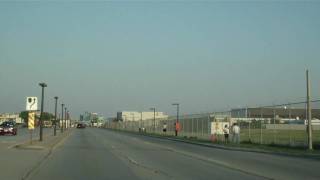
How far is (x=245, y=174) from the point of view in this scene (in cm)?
2055

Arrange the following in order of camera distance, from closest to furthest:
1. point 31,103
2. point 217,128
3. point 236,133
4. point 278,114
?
point 31,103
point 278,114
point 236,133
point 217,128

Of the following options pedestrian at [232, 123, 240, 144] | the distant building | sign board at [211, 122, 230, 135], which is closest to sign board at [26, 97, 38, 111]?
pedestrian at [232, 123, 240, 144]

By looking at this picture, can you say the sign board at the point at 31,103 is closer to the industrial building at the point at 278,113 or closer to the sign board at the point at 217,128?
the industrial building at the point at 278,113

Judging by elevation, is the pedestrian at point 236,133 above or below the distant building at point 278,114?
below

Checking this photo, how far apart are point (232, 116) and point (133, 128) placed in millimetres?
84232

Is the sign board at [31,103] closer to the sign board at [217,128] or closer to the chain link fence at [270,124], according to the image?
the chain link fence at [270,124]

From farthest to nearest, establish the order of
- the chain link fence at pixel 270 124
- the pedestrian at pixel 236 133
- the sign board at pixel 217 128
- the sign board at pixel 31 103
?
the sign board at pixel 217 128, the pedestrian at pixel 236 133, the chain link fence at pixel 270 124, the sign board at pixel 31 103

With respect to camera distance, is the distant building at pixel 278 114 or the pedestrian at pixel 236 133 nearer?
the distant building at pixel 278 114

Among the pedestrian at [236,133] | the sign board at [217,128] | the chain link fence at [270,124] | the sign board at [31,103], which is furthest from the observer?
the sign board at [217,128]

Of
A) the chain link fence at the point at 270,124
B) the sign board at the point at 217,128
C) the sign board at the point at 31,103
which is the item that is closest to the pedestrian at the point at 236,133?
the chain link fence at the point at 270,124

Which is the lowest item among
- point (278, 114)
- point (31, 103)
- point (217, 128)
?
point (217, 128)

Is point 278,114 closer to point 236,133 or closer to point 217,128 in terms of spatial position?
point 236,133

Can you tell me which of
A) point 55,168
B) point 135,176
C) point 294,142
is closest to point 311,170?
point 135,176

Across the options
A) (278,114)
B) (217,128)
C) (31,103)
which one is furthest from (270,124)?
(31,103)
